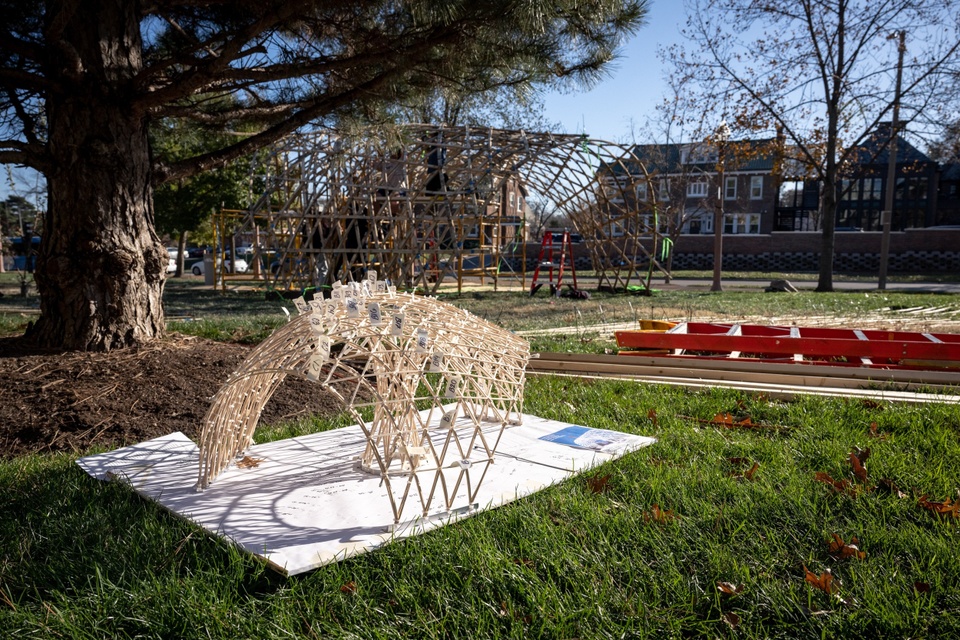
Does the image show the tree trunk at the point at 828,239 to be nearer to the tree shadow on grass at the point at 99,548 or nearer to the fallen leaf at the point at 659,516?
the fallen leaf at the point at 659,516

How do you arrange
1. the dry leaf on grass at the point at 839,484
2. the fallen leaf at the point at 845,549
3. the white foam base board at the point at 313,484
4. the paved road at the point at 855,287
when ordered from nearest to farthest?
1. the fallen leaf at the point at 845,549
2. the white foam base board at the point at 313,484
3. the dry leaf on grass at the point at 839,484
4. the paved road at the point at 855,287

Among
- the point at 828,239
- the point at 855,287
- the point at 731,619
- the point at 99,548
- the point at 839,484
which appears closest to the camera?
the point at 731,619

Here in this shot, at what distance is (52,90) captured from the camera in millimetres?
5383

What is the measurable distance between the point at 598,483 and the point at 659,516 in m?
0.49

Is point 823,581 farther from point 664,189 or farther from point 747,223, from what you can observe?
point 747,223

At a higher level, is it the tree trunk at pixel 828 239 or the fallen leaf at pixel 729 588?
the tree trunk at pixel 828 239

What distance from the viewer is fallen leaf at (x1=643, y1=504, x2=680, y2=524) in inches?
118

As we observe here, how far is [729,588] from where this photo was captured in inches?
96.4

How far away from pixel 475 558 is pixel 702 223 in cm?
4853

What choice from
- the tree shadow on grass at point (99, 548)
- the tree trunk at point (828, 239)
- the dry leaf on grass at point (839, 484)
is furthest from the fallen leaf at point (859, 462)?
the tree trunk at point (828, 239)

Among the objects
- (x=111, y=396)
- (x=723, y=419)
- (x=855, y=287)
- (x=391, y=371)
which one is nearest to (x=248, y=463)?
(x=391, y=371)

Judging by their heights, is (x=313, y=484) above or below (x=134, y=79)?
below

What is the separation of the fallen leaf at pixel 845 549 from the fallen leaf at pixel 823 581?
23cm

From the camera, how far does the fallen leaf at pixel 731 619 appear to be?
227cm
